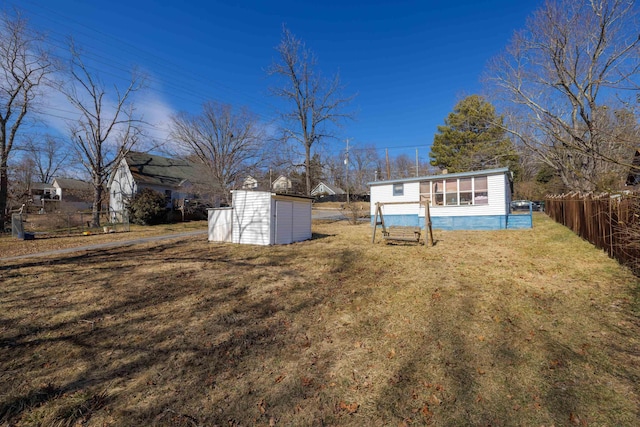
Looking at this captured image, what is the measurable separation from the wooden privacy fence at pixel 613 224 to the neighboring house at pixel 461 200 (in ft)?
12.8

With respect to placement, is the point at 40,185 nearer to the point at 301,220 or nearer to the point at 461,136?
the point at 301,220

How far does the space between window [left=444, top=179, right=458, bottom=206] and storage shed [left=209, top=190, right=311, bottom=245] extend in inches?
329

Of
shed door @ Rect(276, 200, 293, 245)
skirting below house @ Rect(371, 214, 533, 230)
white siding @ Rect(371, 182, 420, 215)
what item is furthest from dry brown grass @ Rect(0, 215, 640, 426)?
white siding @ Rect(371, 182, 420, 215)

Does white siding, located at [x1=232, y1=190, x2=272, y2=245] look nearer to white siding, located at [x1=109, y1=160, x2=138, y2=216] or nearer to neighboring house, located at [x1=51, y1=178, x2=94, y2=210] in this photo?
white siding, located at [x1=109, y1=160, x2=138, y2=216]

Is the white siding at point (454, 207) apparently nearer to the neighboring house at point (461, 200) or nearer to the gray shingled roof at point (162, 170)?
the neighboring house at point (461, 200)

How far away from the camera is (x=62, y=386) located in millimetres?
3141

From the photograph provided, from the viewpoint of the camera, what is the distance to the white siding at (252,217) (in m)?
11.4

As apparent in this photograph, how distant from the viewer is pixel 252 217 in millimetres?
11789

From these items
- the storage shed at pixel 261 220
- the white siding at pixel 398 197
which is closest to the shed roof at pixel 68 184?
the storage shed at pixel 261 220

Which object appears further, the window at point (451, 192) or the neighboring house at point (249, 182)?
the neighboring house at point (249, 182)

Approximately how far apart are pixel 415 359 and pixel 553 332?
215 centimetres

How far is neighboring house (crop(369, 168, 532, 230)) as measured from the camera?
562 inches

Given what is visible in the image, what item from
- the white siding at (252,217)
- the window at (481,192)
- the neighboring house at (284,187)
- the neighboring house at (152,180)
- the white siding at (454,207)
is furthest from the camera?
the neighboring house at (284,187)

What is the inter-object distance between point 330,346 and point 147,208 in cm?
2183
